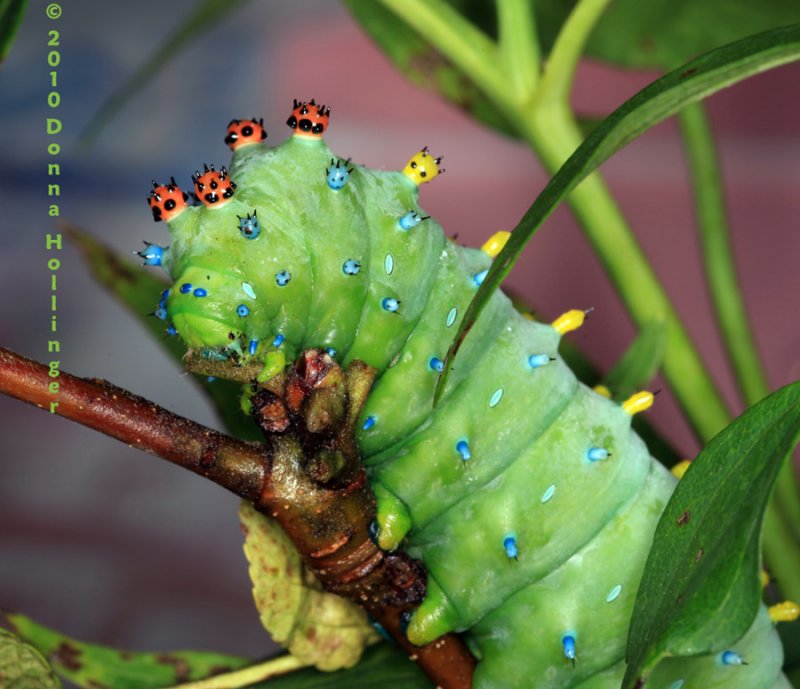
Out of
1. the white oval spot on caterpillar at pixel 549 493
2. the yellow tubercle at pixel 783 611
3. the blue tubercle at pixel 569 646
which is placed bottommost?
the yellow tubercle at pixel 783 611

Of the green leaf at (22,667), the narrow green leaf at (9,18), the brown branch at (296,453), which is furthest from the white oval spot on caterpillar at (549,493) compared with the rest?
the narrow green leaf at (9,18)

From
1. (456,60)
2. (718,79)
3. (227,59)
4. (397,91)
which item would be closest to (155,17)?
(227,59)

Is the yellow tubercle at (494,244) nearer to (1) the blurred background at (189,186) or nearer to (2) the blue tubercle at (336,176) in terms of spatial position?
(2) the blue tubercle at (336,176)

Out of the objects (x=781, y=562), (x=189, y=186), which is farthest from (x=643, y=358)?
(x=189, y=186)

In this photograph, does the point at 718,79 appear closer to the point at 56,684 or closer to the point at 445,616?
the point at 445,616

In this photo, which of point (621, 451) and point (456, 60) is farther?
point (456, 60)

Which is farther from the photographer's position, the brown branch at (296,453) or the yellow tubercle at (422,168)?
the yellow tubercle at (422,168)

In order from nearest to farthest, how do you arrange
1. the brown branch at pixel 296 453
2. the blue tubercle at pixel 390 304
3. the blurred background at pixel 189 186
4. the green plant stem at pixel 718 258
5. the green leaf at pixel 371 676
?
the brown branch at pixel 296 453 < the blue tubercle at pixel 390 304 < the green leaf at pixel 371 676 < the green plant stem at pixel 718 258 < the blurred background at pixel 189 186

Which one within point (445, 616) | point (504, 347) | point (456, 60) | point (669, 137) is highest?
point (669, 137)
